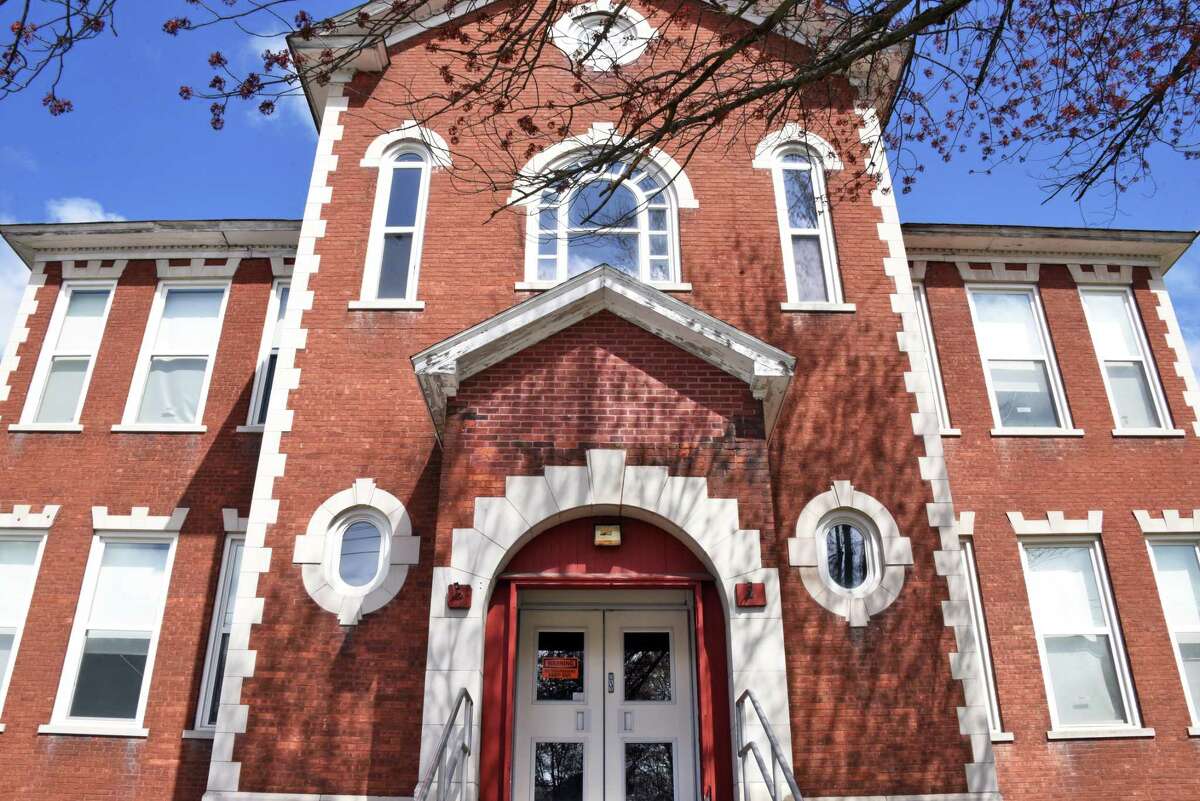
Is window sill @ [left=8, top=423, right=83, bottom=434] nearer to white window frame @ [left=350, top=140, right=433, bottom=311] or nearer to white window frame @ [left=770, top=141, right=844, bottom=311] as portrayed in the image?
white window frame @ [left=350, top=140, right=433, bottom=311]

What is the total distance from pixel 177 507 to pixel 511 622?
18.5 feet

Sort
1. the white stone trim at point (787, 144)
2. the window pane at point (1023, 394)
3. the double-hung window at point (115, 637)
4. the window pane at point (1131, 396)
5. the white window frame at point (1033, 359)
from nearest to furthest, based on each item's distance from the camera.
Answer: the double-hung window at point (115, 637) < the white stone trim at point (787, 144) < the white window frame at point (1033, 359) < the window pane at point (1023, 394) < the window pane at point (1131, 396)

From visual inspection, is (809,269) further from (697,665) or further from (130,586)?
(130,586)

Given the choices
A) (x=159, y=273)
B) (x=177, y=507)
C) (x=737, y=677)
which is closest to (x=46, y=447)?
(x=177, y=507)

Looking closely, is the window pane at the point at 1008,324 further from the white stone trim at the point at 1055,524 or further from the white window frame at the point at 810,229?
the white window frame at the point at 810,229

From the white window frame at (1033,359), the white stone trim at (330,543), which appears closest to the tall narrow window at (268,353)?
the white stone trim at (330,543)

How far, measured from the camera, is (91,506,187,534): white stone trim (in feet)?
36.6

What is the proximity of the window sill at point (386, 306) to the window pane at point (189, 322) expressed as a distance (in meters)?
3.61

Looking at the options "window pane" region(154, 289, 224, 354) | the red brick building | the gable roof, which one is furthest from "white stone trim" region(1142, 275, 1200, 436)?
the gable roof

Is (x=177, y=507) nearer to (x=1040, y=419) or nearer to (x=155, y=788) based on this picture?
(x=155, y=788)

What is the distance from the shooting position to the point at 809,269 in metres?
10.6

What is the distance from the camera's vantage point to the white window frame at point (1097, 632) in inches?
406

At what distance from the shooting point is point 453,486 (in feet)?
27.1

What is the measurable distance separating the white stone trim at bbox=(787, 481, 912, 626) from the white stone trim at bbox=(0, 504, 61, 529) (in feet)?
30.2
